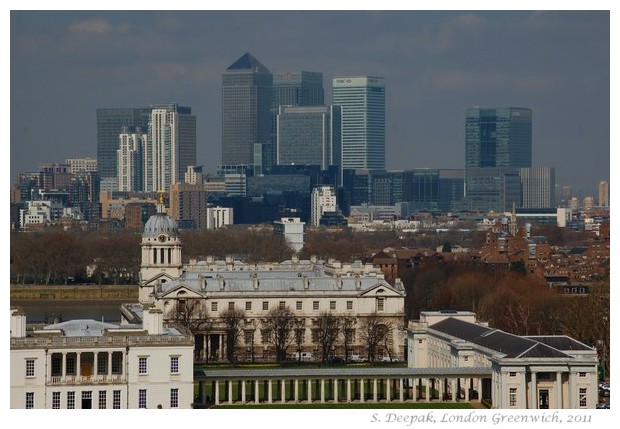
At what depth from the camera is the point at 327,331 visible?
65188 mm

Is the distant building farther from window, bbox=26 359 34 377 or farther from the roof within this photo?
window, bbox=26 359 34 377

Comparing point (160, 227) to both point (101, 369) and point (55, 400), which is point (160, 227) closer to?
point (101, 369)

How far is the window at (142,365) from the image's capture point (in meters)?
45.1

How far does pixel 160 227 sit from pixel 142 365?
1243 inches

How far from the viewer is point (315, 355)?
209ft

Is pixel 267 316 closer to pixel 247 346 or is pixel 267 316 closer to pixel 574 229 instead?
pixel 247 346

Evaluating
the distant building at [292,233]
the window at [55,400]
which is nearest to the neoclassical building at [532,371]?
the window at [55,400]

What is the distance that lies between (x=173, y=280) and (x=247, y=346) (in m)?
5.16

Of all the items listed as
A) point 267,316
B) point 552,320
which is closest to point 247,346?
point 267,316

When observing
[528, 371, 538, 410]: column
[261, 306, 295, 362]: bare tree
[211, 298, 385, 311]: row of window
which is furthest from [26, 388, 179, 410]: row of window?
[211, 298, 385, 311]: row of window

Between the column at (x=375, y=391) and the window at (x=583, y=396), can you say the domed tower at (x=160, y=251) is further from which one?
the window at (x=583, y=396)

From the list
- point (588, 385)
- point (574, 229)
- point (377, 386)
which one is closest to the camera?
point (588, 385)

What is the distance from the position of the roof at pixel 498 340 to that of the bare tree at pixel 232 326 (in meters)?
6.94
